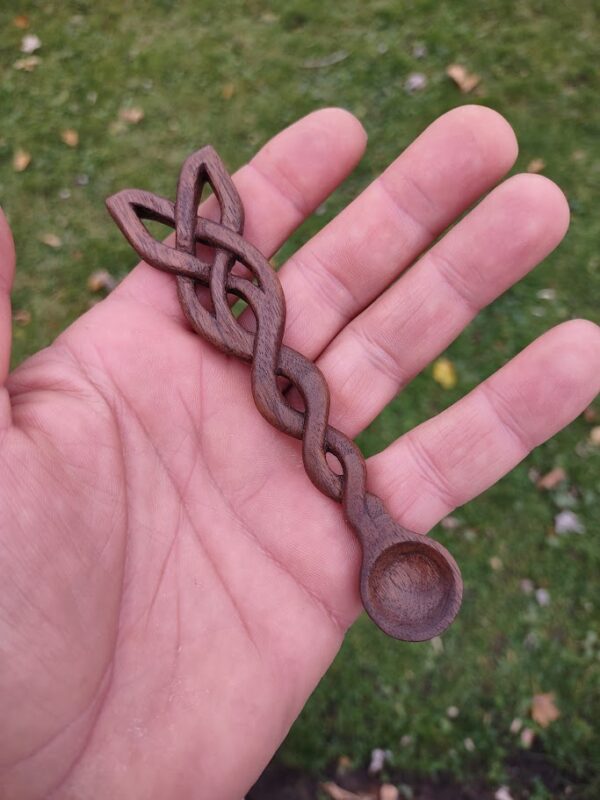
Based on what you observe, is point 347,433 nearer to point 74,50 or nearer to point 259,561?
point 259,561

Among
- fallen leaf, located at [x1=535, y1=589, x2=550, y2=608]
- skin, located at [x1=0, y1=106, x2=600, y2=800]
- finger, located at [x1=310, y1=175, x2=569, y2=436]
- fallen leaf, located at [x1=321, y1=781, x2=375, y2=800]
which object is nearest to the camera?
skin, located at [x1=0, y1=106, x2=600, y2=800]

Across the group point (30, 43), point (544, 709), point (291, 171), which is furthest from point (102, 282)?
point (544, 709)

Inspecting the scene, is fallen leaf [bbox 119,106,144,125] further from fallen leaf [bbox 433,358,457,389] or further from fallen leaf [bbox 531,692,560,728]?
fallen leaf [bbox 531,692,560,728]

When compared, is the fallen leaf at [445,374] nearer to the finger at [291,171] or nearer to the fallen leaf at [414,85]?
the finger at [291,171]

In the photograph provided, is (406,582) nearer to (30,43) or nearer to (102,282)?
(102,282)

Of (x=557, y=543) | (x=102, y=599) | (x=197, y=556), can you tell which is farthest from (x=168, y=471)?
(x=557, y=543)

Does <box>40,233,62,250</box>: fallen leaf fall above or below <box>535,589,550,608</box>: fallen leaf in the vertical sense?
above

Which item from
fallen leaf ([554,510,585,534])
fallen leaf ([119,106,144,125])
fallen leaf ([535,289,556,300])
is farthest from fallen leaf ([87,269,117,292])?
fallen leaf ([554,510,585,534])
